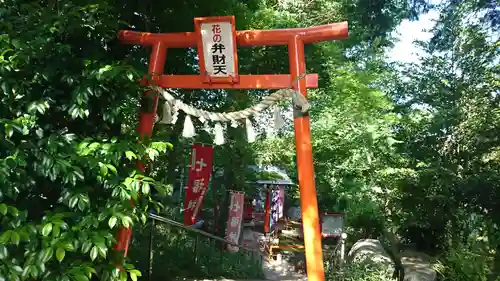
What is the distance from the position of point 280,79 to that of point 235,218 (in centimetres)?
678

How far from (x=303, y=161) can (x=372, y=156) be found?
8322mm

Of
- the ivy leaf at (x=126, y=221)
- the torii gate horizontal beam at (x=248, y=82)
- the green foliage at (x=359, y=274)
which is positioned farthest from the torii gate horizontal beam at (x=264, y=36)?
the green foliage at (x=359, y=274)

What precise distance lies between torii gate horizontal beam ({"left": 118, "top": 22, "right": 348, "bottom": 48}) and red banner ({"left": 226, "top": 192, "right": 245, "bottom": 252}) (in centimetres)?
658

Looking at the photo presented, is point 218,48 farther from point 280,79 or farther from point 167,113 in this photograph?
point 167,113

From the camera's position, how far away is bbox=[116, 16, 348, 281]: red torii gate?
3.61 meters

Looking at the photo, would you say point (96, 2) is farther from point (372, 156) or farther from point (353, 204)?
point (353, 204)

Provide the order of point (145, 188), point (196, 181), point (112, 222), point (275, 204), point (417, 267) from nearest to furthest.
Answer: point (112, 222)
point (145, 188)
point (417, 267)
point (196, 181)
point (275, 204)

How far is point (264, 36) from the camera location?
3.92 m

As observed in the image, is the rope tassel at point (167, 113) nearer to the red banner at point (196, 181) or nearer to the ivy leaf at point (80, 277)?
the ivy leaf at point (80, 277)

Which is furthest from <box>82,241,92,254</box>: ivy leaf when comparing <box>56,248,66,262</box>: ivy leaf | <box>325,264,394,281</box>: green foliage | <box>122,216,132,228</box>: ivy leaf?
<box>325,264,394,281</box>: green foliage

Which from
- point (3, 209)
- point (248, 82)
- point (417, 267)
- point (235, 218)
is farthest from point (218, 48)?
point (235, 218)

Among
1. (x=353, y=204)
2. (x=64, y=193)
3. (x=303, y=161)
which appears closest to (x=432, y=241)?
(x=353, y=204)

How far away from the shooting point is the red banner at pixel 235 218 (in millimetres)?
10062

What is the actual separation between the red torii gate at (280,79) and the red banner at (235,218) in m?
6.35
